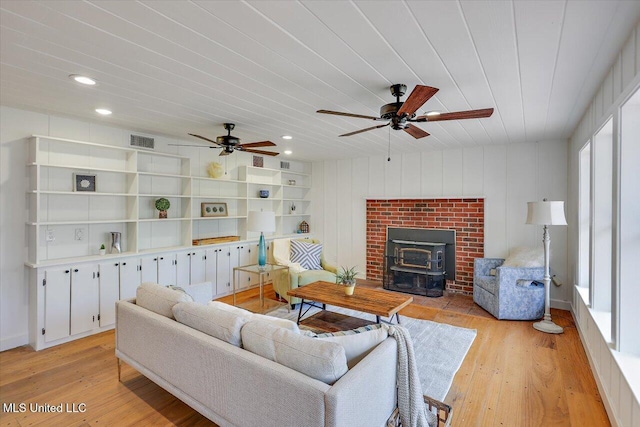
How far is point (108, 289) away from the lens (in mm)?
3732

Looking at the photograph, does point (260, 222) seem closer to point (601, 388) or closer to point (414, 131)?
point (414, 131)

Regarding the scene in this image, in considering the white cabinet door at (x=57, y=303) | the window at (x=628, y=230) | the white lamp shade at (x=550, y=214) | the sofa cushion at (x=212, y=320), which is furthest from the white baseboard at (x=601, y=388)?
the white cabinet door at (x=57, y=303)

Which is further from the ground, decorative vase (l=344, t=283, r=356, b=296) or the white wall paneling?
the white wall paneling

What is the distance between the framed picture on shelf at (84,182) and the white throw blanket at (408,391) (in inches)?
150

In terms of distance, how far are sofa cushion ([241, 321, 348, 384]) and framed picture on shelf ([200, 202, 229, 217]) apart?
3.49 m

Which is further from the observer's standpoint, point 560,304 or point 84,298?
point 560,304

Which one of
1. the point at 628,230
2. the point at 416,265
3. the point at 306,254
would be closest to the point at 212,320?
the point at 628,230

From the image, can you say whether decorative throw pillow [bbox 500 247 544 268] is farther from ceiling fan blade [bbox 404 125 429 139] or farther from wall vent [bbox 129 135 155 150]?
wall vent [bbox 129 135 155 150]

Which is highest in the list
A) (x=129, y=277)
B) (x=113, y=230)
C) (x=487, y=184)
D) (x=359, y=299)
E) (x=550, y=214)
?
(x=487, y=184)

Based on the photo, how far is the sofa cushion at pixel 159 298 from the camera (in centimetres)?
236

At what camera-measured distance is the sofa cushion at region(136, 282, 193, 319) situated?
2.36 m

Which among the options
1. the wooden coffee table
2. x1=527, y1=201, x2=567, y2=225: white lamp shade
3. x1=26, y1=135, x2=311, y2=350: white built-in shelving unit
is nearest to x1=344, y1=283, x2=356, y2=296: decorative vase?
the wooden coffee table

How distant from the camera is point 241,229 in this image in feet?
18.4

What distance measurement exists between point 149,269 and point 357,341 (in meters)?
3.36
